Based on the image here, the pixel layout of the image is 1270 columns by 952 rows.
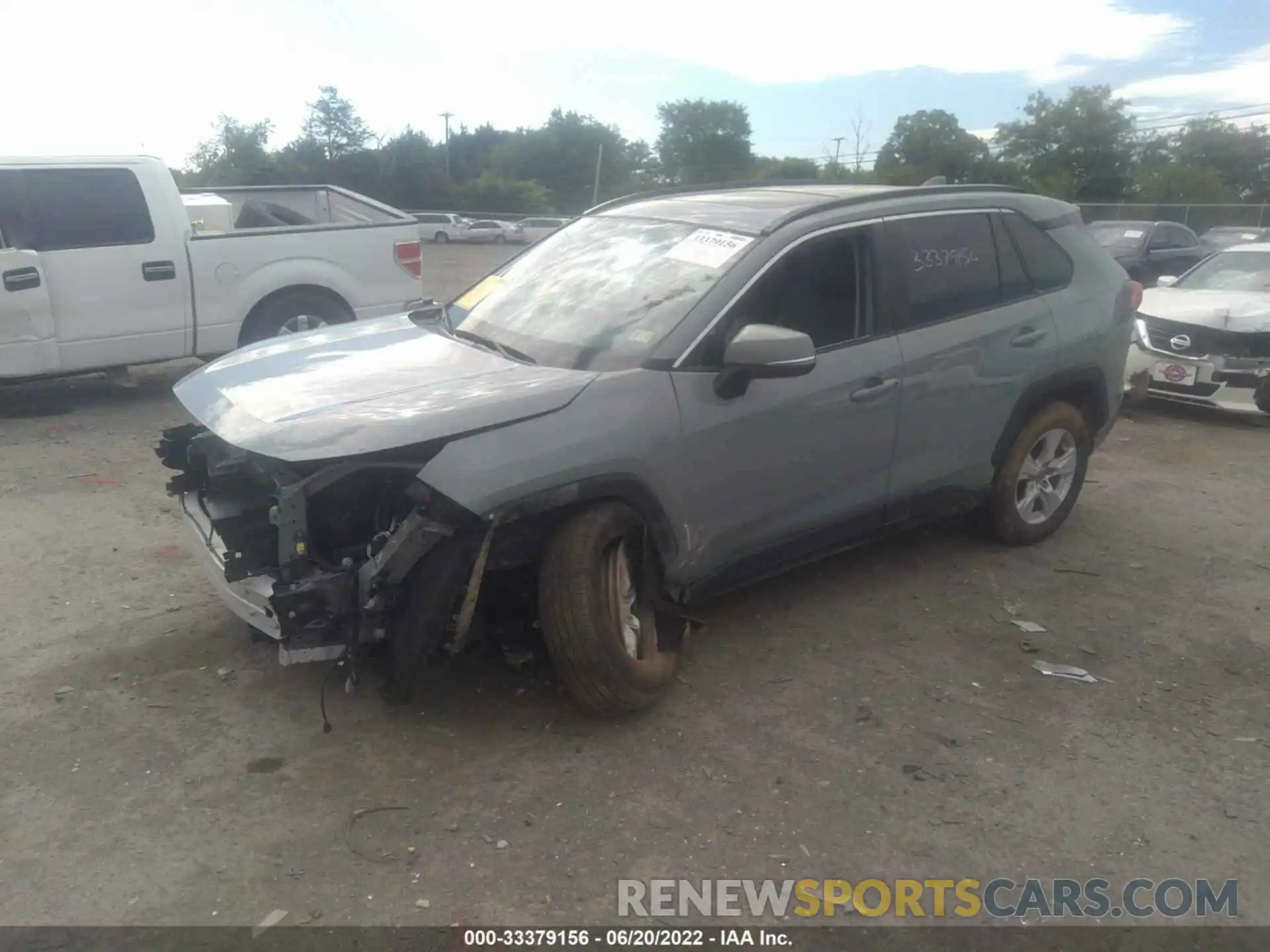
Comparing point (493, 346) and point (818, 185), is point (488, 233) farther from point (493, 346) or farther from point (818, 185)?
point (493, 346)

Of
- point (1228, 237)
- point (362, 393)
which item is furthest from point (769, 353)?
point (1228, 237)

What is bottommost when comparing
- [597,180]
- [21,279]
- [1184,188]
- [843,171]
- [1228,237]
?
[21,279]

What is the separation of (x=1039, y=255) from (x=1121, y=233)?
47.5ft

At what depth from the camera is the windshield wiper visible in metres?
3.91

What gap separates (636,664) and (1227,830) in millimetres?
1946

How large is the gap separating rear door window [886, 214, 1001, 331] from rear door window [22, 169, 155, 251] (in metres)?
6.31

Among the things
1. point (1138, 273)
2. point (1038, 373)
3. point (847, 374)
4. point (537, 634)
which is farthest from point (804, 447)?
point (1138, 273)

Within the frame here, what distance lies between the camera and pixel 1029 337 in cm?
491

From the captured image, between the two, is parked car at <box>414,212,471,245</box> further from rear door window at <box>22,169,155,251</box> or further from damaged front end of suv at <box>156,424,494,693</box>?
damaged front end of suv at <box>156,424,494,693</box>

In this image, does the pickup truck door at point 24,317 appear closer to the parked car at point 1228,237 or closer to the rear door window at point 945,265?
the rear door window at point 945,265

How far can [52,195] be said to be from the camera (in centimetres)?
779

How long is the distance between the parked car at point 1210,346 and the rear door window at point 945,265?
3952mm

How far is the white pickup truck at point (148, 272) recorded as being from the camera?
7.67 meters

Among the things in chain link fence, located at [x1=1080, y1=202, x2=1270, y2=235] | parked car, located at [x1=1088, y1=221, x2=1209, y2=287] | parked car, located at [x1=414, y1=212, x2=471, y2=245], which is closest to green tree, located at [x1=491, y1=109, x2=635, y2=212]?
parked car, located at [x1=414, y1=212, x2=471, y2=245]
